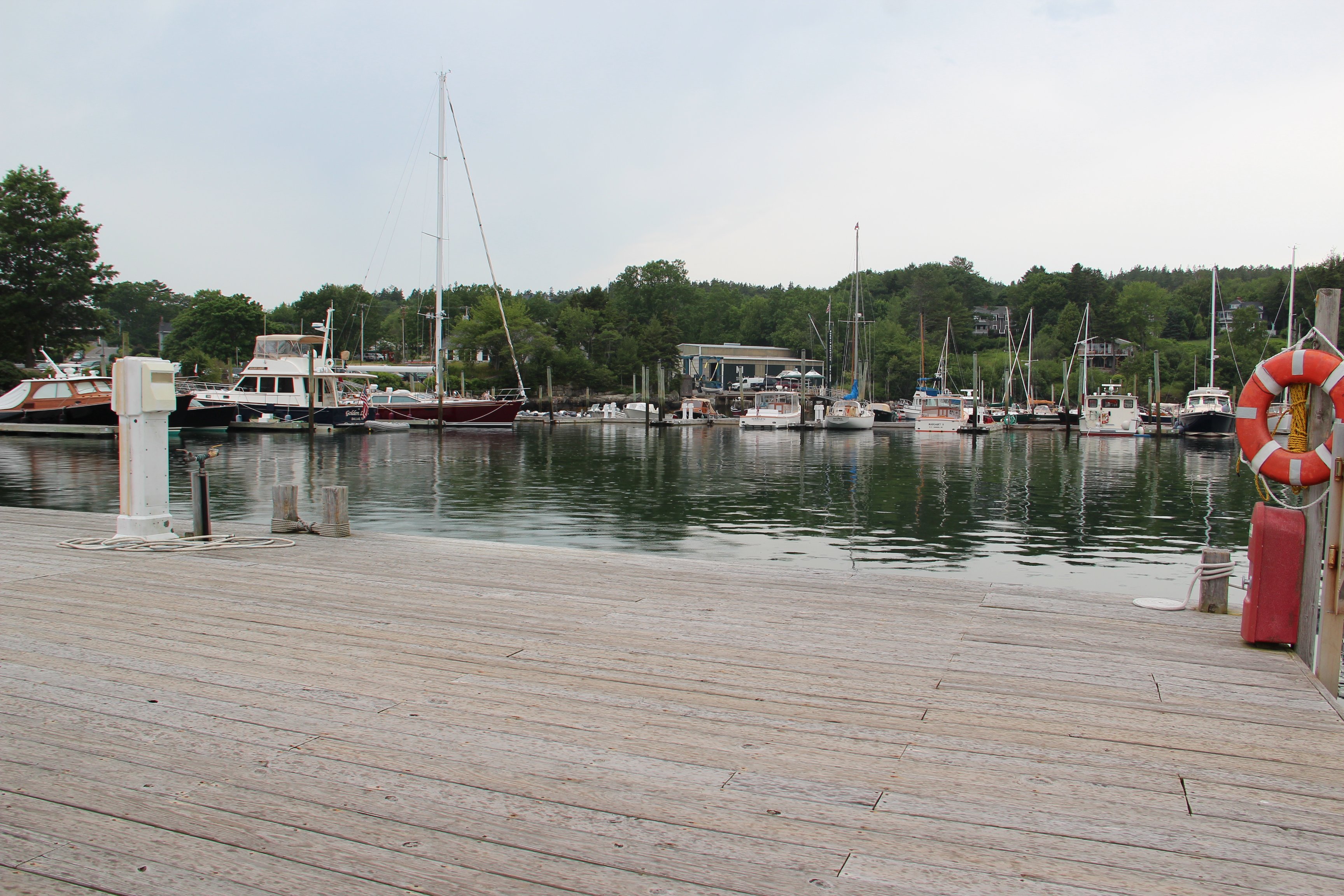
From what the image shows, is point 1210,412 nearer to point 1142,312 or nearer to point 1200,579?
point 1200,579

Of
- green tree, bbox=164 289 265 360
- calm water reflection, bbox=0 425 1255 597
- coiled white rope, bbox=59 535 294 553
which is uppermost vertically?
green tree, bbox=164 289 265 360

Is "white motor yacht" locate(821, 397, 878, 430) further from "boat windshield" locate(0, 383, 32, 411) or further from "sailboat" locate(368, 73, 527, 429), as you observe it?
"boat windshield" locate(0, 383, 32, 411)

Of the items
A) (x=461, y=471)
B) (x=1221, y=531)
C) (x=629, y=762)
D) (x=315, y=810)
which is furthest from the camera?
(x=461, y=471)

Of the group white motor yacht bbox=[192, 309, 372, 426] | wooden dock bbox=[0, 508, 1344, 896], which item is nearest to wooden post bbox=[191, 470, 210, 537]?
wooden dock bbox=[0, 508, 1344, 896]

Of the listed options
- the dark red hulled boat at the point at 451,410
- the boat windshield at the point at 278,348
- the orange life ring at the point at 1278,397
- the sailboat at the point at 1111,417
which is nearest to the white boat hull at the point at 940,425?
the sailboat at the point at 1111,417

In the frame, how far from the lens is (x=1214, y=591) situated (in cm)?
604

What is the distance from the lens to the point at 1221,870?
8.30 feet

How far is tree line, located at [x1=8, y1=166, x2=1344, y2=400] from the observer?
166 feet

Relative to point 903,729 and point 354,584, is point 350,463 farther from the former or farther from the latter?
point 903,729

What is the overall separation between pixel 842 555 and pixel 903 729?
10.3 meters

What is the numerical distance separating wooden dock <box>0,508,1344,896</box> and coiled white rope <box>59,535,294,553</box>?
195 cm

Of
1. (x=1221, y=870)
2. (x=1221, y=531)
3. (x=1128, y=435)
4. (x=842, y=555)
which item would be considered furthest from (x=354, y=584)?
(x=1128, y=435)

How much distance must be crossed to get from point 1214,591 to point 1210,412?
186 ft

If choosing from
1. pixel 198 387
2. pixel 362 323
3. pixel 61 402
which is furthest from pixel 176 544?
pixel 362 323
